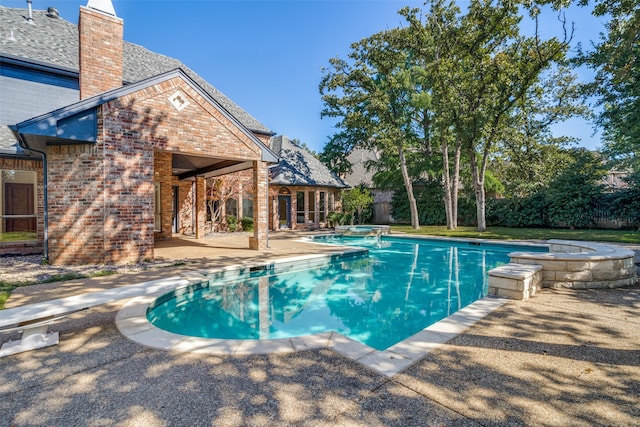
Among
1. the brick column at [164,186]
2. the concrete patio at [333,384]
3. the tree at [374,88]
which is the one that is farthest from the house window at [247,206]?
the concrete patio at [333,384]

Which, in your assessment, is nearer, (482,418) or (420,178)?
(482,418)

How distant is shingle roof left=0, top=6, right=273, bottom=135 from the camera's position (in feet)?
35.5

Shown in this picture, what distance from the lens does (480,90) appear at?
15586 mm

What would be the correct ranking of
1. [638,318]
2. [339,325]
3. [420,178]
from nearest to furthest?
1. [638,318]
2. [339,325]
3. [420,178]

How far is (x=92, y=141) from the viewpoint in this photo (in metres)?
7.62

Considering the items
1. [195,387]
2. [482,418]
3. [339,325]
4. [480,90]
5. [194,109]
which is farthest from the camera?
[480,90]

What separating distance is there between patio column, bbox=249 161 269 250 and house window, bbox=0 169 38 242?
6.97m

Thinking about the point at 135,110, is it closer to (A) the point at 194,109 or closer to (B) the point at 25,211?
(A) the point at 194,109

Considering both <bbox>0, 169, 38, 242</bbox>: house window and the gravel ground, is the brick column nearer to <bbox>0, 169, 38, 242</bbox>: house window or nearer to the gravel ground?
<bbox>0, 169, 38, 242</bbox>: house window

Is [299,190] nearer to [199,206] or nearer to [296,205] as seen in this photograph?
[296,205]

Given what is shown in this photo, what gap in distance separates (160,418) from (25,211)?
11.4 meters

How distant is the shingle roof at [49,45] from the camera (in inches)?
426

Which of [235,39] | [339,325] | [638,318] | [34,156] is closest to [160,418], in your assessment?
[339,325]

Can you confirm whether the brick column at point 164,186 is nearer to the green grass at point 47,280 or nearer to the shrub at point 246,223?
the shrub at point 246,223
